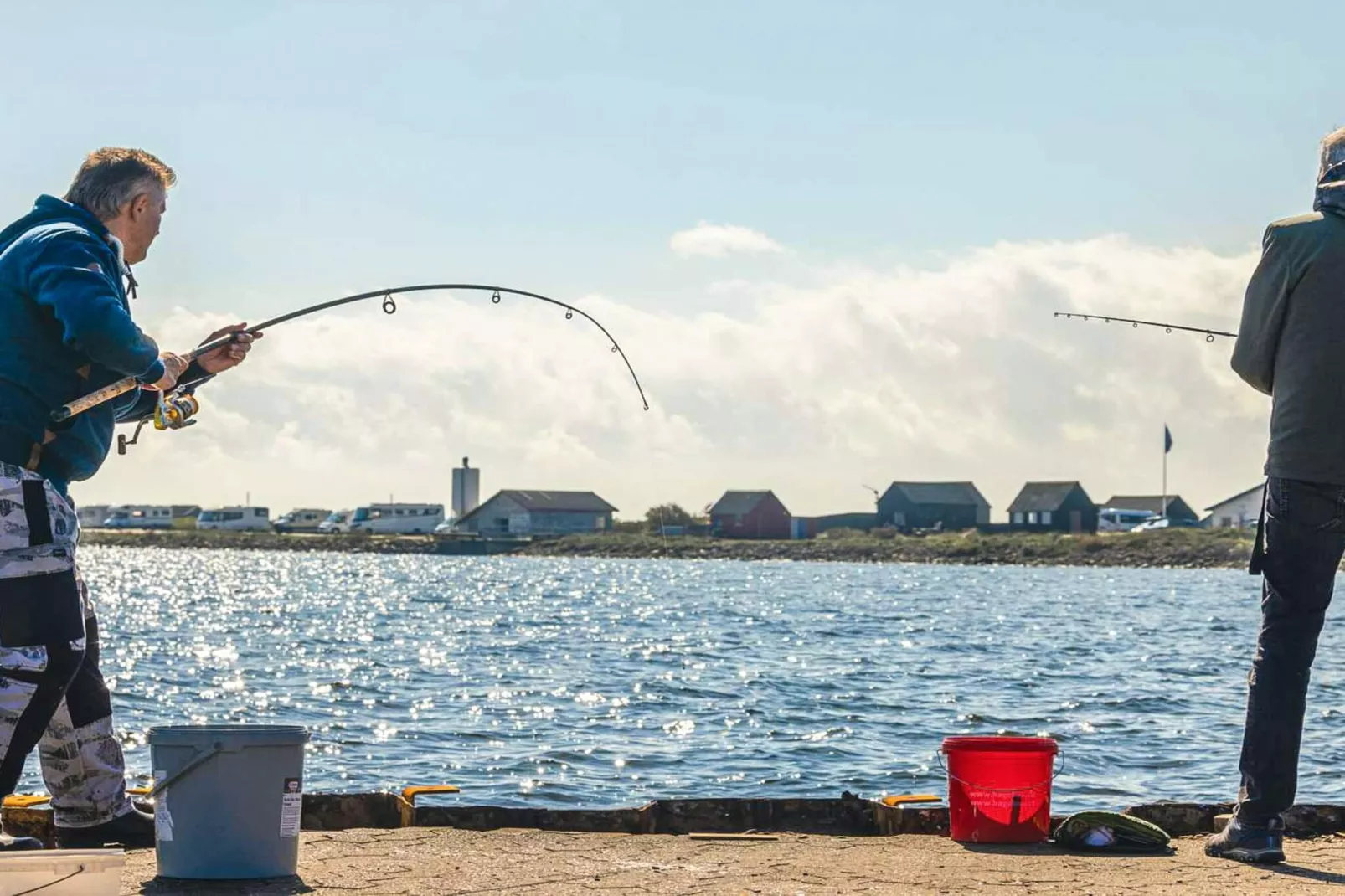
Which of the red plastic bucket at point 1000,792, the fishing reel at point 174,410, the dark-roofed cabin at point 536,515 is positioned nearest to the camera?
the fishing reel at point 174,410

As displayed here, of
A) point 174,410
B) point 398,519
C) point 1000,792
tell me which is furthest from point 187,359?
point 398,519

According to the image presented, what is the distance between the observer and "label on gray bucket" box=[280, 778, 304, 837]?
508 cm

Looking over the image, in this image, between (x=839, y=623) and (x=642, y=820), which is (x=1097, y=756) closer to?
(x=642, y=820)

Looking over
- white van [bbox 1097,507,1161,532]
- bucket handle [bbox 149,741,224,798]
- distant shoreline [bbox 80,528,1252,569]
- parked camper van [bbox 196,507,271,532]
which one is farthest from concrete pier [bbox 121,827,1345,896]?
parked camper van [bbox 196,507,271,532]

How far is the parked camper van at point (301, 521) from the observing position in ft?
446

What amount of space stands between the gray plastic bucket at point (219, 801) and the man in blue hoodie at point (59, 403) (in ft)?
1.26

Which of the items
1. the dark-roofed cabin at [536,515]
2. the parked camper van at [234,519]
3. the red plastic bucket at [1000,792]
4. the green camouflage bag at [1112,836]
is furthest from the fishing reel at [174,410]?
the parked camper van at [234,519]

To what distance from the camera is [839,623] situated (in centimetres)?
3747

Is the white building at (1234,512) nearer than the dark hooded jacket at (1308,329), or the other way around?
Answer: the dark hooded jacket at (1308,329)

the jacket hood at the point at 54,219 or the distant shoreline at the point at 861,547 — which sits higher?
the jacket hood at the point at 54,219

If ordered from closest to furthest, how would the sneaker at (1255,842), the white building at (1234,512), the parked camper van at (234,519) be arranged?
the sneaker at (1255,842) → the white building at (1234,512) → the parked camper van at (234,519)

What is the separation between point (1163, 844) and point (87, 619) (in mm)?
3781

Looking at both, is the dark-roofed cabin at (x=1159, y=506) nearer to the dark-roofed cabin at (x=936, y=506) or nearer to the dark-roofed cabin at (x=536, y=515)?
the dark-roofed cabin at (x=936, y=506)

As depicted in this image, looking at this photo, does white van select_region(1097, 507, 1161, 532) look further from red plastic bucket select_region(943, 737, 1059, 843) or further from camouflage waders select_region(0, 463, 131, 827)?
camouflage waders select_region(0, 463, 131, 827)
